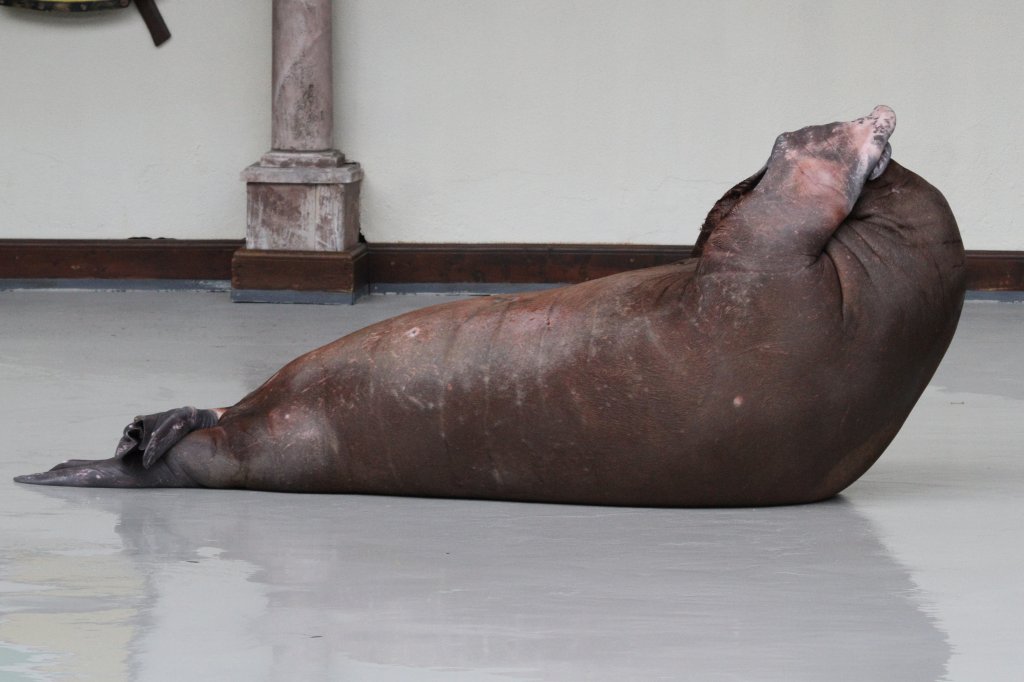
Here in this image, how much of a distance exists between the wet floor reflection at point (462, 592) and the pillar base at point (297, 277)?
403 centimetres

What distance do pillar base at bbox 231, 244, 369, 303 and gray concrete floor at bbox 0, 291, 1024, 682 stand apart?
325cm

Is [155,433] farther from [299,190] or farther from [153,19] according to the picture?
[153,19]

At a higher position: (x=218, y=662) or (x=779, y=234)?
(x=779, y=234)

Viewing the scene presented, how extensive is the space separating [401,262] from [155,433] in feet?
14.7

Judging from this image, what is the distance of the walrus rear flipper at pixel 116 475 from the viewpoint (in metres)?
3.83

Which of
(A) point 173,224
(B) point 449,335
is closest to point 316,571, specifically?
(B) point 449,335

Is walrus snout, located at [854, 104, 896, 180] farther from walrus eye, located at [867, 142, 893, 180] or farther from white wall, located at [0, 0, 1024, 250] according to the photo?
white wall, located at [0, 0, 1024, 250]

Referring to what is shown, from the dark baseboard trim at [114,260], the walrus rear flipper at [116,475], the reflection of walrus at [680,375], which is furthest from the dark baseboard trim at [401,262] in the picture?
the reflection of walrus at [680,375]

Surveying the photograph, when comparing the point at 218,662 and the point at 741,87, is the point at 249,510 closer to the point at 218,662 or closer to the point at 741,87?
the point at 218,662

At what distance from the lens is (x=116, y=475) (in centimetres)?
385

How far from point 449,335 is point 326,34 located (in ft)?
14.5

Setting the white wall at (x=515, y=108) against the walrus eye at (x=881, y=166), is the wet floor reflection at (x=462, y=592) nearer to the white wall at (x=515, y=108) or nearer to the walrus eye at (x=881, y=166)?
the walrus eye at (x=881, y=166)

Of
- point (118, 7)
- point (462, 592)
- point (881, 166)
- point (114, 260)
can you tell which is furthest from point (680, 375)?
point (118, 7)

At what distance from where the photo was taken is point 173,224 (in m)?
8.21
